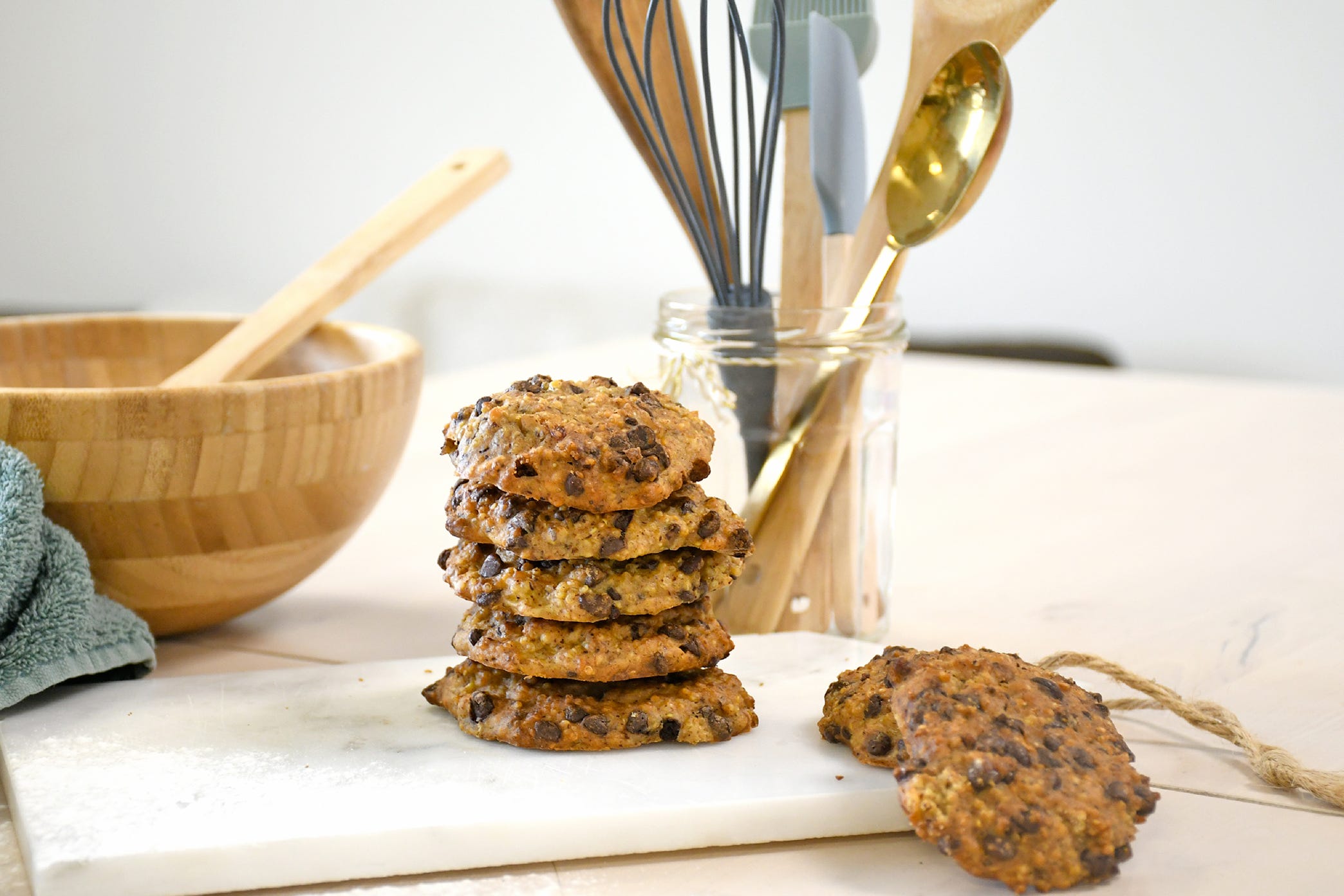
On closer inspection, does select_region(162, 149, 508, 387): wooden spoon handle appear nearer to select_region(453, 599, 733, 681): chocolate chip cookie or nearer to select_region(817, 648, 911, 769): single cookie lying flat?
select_region(453, 599, 733, 681): chocolate chip cookie

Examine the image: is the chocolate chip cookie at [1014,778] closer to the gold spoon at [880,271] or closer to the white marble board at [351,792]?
the white marble board at [351,792]

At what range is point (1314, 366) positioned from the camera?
7.84 ft

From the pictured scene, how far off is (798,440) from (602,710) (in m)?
0.23

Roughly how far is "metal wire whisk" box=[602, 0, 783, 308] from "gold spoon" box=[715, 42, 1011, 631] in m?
0.07

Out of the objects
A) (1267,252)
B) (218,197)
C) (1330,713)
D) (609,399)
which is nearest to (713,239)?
(609,399)

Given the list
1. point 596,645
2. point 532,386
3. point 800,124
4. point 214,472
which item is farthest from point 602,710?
point 800,124

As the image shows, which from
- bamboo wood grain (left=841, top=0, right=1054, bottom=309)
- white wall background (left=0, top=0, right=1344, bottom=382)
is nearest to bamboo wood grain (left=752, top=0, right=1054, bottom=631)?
bamboo wood grain (left=841, top=0, right=1054, bottom=309)

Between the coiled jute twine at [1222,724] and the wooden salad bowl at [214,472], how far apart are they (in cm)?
40

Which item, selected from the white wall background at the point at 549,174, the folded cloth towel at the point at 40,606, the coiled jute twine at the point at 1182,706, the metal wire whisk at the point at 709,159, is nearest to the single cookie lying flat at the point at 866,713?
the coiled jute twine at the point at 1182,706

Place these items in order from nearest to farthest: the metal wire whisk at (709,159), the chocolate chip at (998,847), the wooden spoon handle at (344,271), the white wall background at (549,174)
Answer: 1. the chocolate chip at (998,847)
2. the metal wire whisk at (709,159)
3. the wooden spoon handle at (344,271)
4. the white wall background at (549,174)

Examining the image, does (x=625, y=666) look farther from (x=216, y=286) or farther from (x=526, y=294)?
(x=216, y=286)

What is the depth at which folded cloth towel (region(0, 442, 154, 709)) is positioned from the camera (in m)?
0.63

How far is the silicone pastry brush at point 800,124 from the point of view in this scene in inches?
29.2

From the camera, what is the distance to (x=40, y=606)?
65 cm
